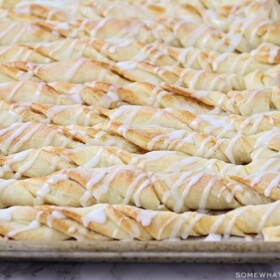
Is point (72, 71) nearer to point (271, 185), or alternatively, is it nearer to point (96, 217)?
point (96, 217)

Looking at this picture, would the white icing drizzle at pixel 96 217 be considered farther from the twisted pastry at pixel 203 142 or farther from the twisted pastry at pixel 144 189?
the twisted pastry at pixel 203 142

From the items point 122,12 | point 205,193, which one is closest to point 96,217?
point 205,193

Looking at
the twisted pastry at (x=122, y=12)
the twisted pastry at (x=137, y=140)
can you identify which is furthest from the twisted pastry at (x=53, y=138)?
the twisted pastry at (x=122, y=12)

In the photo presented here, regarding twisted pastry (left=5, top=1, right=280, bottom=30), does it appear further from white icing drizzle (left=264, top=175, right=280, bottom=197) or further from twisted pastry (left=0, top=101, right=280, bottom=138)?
white icing drizzle (left=264, top=175, right=280, bottom=197)

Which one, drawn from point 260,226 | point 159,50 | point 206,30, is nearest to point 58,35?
point 159,50

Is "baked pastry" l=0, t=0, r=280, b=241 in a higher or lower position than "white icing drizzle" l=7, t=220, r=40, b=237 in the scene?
higher

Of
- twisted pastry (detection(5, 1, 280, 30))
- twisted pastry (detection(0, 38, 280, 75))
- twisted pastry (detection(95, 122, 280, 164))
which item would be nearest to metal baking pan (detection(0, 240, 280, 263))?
twisted pastry (detection(95, 122, 280, 164))
